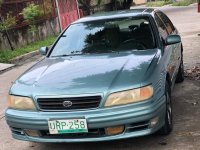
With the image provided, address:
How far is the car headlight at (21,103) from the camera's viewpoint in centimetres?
474

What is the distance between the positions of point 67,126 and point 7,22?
1234 centimetres

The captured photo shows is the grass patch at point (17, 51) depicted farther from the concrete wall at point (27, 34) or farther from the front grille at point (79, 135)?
the front grille at point (79, 135)

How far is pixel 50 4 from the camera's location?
2166cm

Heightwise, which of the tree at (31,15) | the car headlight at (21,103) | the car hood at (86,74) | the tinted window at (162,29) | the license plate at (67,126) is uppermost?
the tinted window at (162,29)

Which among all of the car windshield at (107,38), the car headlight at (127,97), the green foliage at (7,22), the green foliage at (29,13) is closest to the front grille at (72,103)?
the car headlight at (127,97)

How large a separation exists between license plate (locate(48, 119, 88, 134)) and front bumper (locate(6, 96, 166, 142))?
0.14 ft

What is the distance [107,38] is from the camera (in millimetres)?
6039

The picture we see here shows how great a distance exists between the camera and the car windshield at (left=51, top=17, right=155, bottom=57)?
5887mm

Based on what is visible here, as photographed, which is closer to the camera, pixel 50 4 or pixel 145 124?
pixel 145 124

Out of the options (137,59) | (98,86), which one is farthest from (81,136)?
(137,59)

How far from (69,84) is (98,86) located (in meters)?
0.34

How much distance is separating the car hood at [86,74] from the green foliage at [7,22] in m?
10.4

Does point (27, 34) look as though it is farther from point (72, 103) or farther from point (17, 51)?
point (72, 103)

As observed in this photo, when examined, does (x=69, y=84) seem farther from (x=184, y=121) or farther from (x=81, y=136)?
(x=184, y=121)
